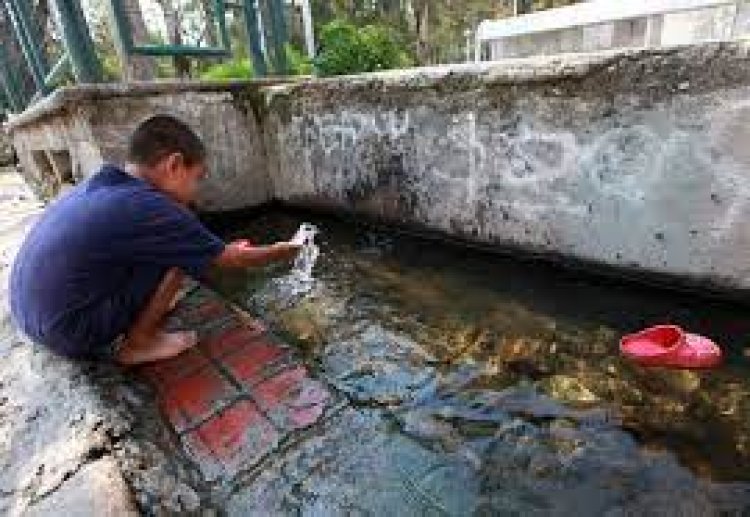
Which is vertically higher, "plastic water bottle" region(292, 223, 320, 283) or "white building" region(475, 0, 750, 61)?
"white building" region(475, 0, 750, 61)

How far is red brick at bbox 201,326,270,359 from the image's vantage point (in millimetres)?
2615

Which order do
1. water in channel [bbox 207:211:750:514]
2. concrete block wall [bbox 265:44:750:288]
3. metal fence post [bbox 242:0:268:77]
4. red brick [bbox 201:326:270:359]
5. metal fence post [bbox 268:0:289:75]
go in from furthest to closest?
metal fence post [bbox 268:0:289:75] < metal fence post [bbox 242:0:268:77] < red brick [bbox 201:326:270:359] < concrete block wall [bbox 265:44:750:288] < water in channel [bbox 207:211:750:514]

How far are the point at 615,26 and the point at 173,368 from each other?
218 inches

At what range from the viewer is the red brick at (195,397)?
6.99 feet

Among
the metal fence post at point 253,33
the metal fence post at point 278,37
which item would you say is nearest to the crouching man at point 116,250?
the metal fence post at point 253,33

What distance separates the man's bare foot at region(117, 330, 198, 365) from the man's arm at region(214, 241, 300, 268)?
0.45m

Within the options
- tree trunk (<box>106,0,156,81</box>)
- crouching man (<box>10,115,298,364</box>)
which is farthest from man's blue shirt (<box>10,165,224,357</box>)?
tree trunk (<box>106,0,156,81</box>)

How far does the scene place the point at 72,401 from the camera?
1938 millimetres

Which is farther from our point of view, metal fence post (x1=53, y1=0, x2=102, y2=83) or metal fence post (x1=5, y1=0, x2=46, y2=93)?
metal fence post (x1=5, y1=0, x2=46, y2=93)

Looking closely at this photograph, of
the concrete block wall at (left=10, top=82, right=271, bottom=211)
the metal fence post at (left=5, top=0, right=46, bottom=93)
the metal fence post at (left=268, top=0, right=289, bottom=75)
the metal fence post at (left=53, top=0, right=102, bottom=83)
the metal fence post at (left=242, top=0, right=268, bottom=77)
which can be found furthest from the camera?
the metal fence post at (left=5, top=0, right=46, bottom=93)

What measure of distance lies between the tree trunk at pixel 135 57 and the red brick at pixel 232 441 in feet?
10.9

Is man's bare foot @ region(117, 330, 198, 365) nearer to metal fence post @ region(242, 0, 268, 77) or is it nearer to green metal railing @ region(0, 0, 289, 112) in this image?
green metal railing @ region(0, 0, 289, 112)

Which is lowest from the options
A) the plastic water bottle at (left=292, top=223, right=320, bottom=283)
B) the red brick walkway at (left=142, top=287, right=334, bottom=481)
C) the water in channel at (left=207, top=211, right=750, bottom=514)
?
the plastic water bottle at (left=292, top=223, right=320, bottom=283)

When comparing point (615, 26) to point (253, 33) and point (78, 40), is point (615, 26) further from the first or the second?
point (78, 40)
